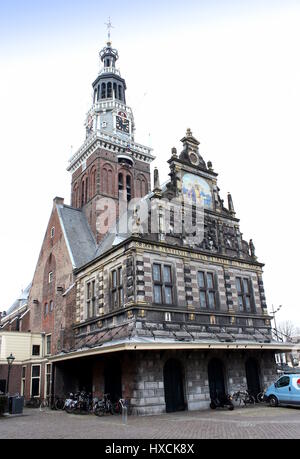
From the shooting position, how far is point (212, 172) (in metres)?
27.9

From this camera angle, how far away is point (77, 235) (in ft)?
102

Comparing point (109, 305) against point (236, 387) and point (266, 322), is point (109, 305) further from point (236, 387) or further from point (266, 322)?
point (266, 322)

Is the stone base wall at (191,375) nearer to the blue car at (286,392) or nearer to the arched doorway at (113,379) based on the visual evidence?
the arched doorway at (113,379)

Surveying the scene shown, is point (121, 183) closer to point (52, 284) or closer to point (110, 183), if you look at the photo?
point (110, 183)

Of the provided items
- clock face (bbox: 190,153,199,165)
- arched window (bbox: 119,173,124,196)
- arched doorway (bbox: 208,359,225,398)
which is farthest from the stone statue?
arched window (bbox: 119,173,124,196)

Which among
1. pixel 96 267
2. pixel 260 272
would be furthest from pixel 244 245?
pixel 96 267

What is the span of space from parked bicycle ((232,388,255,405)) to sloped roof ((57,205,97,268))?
13.1 meters

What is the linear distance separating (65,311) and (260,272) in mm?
13885

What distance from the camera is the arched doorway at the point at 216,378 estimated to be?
2158 cm

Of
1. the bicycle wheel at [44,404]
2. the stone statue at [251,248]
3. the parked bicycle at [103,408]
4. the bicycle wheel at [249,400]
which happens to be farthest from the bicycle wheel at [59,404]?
the stone statue at [251,248]

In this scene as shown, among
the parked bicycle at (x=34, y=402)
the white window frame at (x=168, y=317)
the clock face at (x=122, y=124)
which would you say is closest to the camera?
the white window frame at (x=168, y=317)

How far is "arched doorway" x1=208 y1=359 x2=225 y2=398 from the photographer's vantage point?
70.8 feet

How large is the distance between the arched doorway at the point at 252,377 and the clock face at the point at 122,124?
83.2ft

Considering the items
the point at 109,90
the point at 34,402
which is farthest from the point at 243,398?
the point at 109,90
